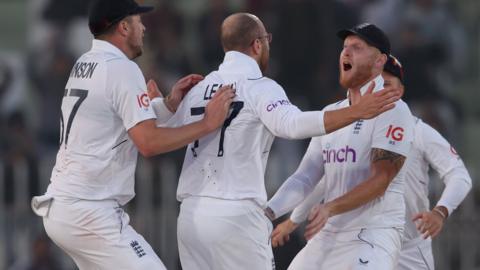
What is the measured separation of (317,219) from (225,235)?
0.60 m

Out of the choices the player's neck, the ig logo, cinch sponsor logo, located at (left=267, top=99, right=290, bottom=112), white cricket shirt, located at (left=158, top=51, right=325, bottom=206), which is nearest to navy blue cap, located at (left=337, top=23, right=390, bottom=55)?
the player's neck

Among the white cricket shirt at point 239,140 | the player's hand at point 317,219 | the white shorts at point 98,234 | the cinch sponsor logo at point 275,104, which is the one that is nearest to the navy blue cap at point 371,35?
the white cricket shirt at point 239,140

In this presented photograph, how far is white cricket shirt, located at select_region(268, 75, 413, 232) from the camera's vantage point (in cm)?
830

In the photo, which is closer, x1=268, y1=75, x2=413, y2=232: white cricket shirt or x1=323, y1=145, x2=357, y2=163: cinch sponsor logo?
Result: x1=268, y1=75, x2=413, y2=232: white cricket shirt

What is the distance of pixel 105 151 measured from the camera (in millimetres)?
7758

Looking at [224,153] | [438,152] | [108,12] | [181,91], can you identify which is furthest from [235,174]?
[438,152]

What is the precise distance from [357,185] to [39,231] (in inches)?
251

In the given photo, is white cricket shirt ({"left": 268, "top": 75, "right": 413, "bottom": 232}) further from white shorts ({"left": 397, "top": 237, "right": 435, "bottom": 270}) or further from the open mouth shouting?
white shorts ({"left": 397, "top": 237, "right": 435, "bottom": 270})

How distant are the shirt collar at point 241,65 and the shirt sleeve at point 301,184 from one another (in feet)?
3.05

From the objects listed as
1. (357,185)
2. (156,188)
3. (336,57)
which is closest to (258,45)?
(357,185)

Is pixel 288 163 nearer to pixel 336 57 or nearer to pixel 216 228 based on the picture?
pixel 336 57

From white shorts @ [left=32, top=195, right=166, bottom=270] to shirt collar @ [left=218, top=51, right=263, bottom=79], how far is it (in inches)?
45.0

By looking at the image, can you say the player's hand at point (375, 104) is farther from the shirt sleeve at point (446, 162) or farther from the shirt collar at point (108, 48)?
the shirt sleeve at point (446, 162)

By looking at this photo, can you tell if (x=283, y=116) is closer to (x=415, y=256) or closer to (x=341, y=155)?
(x=341, y=155)
